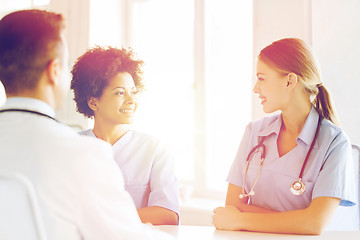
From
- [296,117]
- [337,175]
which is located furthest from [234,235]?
[296,117]

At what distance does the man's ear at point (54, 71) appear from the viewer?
89 cm

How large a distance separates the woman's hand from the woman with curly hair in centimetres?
24

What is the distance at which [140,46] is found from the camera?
3330mm

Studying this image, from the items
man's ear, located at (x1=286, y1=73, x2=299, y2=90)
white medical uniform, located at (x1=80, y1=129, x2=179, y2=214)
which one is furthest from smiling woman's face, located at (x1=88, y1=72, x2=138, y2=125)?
man's ear, located at (x1=286, y1=73, x2=299, y2=90)

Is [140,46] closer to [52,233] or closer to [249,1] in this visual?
[249,1]

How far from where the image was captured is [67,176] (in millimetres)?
754

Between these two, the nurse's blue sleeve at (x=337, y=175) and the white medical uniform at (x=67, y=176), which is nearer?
the white medical uniform at (x=67, y=176)

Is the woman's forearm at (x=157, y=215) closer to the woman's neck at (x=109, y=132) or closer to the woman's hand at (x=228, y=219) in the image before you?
the woman's hand at (x=228, y=219)

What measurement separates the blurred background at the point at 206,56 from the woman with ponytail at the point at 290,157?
0.76 m

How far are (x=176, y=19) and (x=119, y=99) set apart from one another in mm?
1686

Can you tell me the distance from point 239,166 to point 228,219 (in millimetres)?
408

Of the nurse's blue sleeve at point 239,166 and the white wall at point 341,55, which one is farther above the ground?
the white wall at point 341,55

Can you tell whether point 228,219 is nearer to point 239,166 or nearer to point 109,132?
point 239,166

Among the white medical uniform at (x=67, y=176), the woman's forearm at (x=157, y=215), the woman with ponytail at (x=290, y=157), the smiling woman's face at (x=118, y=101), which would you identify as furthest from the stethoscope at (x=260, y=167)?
the white medical uniform at (x=67, y=176)
